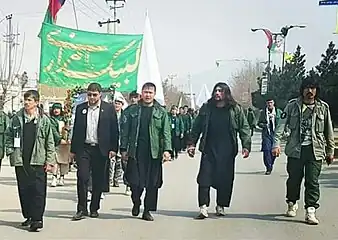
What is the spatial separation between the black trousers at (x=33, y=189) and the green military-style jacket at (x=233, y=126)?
88.8 inches

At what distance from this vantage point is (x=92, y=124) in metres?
10.2

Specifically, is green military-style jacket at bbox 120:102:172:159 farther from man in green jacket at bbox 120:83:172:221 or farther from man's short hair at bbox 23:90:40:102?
man's short hair at bbox 23:90:40:102

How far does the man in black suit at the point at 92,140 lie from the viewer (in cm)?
1015

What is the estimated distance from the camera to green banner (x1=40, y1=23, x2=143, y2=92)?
48.4 ft

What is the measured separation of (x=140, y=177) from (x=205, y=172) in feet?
2.91

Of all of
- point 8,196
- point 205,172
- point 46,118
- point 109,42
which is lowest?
point 8,196

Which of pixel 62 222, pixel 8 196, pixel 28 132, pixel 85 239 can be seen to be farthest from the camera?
pixel 8 196

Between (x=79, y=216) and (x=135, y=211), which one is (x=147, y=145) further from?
(x=79, y=216)

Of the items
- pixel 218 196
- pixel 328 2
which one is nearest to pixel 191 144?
pixel 218 196

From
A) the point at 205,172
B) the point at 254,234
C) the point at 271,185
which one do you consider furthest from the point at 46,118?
the point at 271,185

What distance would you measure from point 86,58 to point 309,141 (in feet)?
21.8

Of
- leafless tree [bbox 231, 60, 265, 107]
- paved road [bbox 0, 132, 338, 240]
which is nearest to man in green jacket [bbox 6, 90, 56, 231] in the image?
paved road [bbox 0, 132, 338, 240]

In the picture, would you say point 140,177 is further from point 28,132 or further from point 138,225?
point 28,132

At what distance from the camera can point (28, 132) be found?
938 cm
